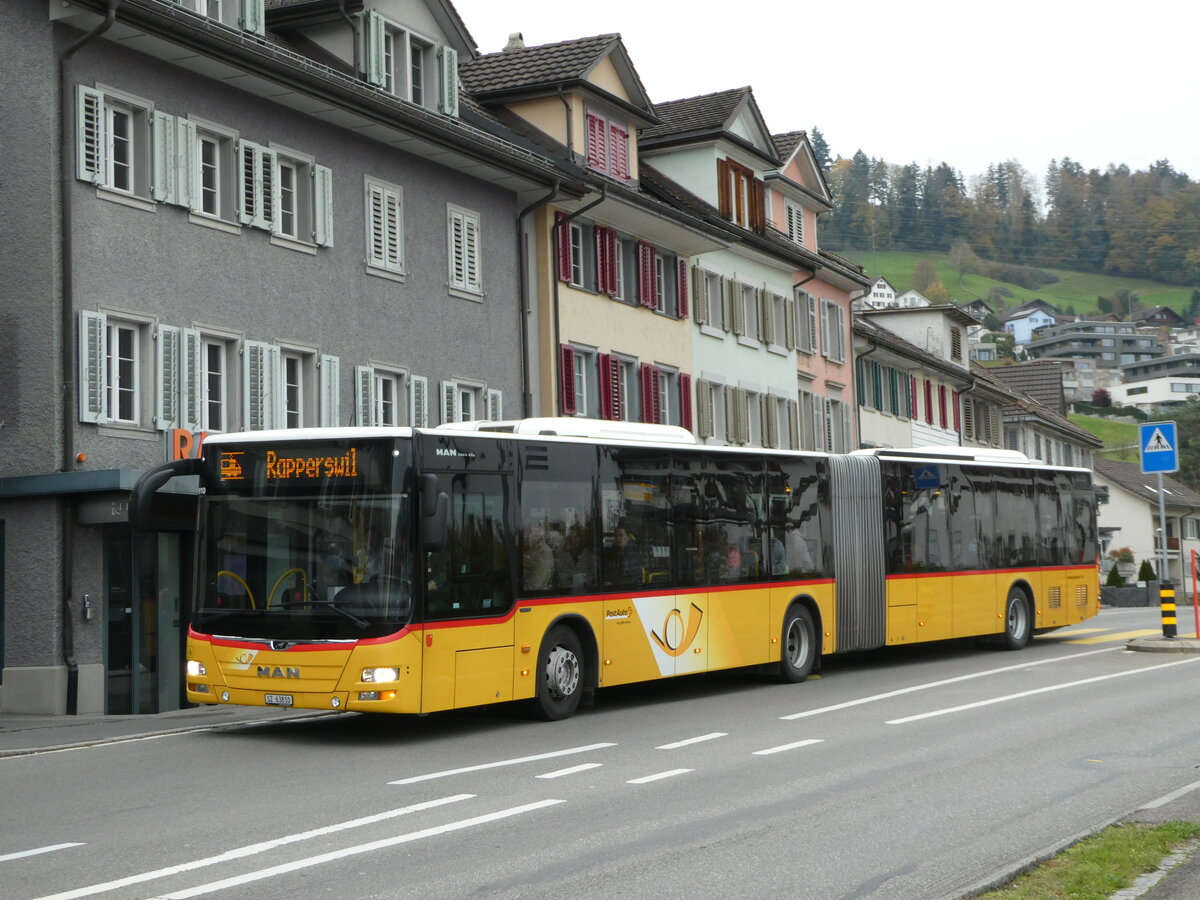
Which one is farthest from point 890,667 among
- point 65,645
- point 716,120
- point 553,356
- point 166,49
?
point 716,120

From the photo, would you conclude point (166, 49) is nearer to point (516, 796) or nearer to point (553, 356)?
point (553, 356)

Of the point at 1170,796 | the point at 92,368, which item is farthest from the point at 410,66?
the point at 1170,796

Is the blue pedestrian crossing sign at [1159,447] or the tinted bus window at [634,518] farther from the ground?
the blue pedestrian crossing sign at [1159,447]

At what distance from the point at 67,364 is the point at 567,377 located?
1241 centimetres

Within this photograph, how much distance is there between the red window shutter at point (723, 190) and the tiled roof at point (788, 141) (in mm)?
Result: 4922

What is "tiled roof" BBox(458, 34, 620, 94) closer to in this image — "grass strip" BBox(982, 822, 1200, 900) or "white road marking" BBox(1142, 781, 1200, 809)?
"white road marking" BBox(1142, 781, 1200, 809)

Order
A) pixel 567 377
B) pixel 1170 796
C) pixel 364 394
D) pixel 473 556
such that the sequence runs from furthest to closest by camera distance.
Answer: pixel 567 377, pixel 364 394, pixel 473 556, pixel 1170 796

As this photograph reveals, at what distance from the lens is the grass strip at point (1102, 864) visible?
768 centimetres

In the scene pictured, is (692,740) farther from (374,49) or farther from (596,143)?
(596,143)

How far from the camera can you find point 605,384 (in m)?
32.5

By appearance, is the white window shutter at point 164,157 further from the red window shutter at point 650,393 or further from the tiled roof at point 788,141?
the tiled roof at point 788,141

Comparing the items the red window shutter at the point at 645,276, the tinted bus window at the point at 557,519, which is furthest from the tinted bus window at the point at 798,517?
the red window shutter at the point at 645,276

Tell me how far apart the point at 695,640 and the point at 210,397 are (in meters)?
7.54

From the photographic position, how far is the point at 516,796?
1120 cm
